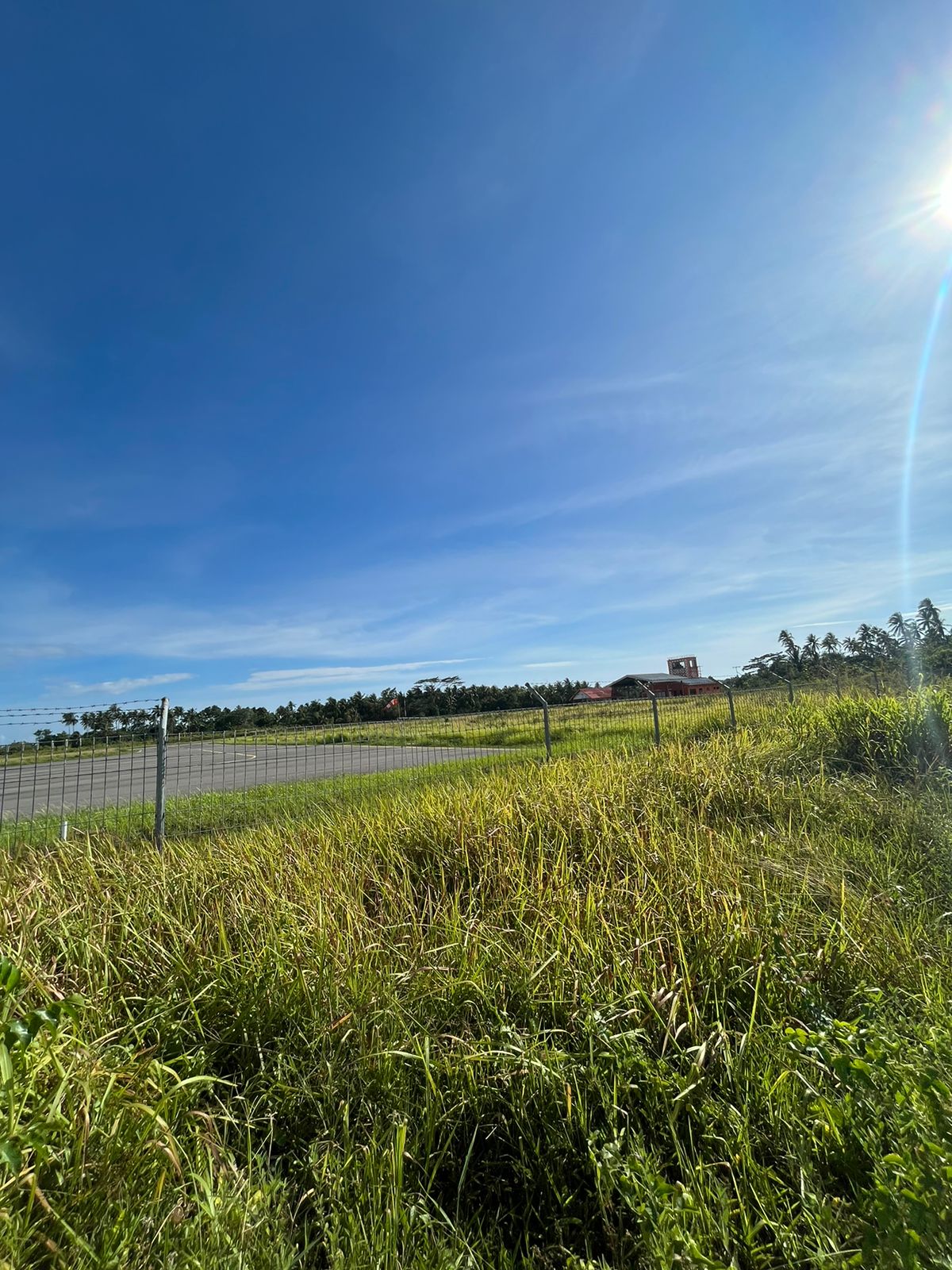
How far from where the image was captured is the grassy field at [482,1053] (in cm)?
166

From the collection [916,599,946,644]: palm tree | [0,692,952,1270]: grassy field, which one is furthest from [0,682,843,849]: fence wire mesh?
[916,599,946,644]: palm tree

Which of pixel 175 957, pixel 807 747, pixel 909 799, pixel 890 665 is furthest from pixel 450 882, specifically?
pixel 890 665

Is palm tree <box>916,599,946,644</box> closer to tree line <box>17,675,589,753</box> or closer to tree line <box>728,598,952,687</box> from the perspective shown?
tree line <box>728,598,952,687</box>

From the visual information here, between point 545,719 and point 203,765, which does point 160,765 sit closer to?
point 203,765

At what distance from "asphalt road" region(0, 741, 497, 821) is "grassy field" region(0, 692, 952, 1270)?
1.48m

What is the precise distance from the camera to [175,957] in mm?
2979

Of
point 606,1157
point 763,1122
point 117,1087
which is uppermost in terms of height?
point 117,1087

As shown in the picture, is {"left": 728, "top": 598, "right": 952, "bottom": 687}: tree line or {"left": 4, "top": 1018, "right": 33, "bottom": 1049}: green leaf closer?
{"left": 4, "top": 1018, "right": 33, "bottom": 1049}: green leaf

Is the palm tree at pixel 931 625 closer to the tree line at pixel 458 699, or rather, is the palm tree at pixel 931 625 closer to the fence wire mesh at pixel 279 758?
the tree line at pixel 458 699

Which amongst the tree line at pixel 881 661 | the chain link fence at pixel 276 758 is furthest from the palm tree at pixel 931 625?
the chain link fence at pixel 276 758

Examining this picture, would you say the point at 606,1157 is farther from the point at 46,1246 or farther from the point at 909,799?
the point at 909,799

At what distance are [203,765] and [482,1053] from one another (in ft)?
17.6

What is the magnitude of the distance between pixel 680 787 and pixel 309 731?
155 inches

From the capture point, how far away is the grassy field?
1.66 metres
